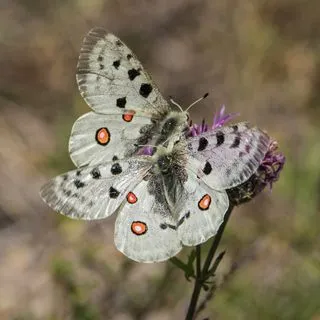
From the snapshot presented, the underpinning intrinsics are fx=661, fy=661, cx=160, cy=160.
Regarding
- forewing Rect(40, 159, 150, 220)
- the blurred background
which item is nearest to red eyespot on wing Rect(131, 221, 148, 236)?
forewing Rect(40, 159, 150, 220)

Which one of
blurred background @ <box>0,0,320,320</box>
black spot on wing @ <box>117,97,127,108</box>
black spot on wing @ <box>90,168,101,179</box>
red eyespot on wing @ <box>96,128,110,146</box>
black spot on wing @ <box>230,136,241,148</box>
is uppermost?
black spot on wing @ <box>117,97,127,108</box>

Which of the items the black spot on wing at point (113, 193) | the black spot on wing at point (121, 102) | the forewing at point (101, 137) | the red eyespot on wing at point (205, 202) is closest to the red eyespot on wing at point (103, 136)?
the forewing at point (101, 137)

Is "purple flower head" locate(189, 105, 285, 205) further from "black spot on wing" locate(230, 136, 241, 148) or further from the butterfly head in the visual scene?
"black spot on wing" locate(230, 136, 241, 148)

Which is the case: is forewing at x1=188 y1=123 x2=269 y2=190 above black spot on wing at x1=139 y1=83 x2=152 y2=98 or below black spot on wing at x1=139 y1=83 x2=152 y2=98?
below

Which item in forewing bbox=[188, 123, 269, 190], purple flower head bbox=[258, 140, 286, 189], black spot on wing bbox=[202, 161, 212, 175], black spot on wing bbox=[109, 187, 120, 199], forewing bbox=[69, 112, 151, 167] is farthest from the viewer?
purple flower head bbox=[258, 140, 286, 189]

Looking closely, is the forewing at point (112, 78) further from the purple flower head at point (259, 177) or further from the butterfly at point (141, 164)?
the purple flower head at point (259, 177)

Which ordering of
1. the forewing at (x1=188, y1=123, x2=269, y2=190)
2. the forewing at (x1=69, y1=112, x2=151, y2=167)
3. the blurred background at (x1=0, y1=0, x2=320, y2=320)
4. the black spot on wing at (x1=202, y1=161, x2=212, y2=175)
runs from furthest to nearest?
the blurred background at (x1=0, y1=0, x2=320, y2=320) → the forewing at (x1=69, y1=112, x2=151, y2=167) → the black spot on wing at (x1=202, y1=161, x2=212, y2=175) → the forewing at (x1=188, y1=123, x2=269, y2=190)

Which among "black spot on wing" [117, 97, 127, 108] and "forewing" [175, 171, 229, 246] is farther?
"black spot on wing" [117, 97, 127, 108]
